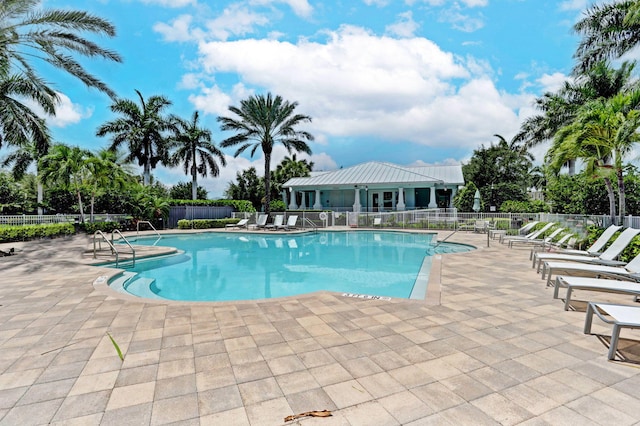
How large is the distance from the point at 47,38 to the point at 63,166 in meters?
8.12

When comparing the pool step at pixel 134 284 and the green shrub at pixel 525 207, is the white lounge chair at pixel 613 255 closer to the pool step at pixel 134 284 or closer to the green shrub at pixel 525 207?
the pool step at pixel 134 284

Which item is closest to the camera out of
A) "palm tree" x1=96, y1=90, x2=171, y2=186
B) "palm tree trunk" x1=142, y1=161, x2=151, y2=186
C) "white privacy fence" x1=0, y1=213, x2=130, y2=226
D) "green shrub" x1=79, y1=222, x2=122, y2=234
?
"white privacy fence" x1=0, y1=213, x2=130, y2=226

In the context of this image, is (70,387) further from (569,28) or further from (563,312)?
(569,28)

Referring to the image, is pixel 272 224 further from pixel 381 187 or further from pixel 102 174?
pixel 102 174

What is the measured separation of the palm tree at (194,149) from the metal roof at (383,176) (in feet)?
24.7

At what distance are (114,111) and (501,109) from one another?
2878cm

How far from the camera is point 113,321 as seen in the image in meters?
4.45

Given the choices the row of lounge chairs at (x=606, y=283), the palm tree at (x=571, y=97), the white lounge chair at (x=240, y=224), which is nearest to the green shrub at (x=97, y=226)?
the white lounge chair at (x=240, y=224)

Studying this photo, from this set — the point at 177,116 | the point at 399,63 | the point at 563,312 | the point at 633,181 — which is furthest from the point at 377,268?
the point at 177,116

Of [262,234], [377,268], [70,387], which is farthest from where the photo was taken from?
[262,234]

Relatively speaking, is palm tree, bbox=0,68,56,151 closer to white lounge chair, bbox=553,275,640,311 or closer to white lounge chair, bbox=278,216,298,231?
white lounge chair, bbox=278,216,298,231

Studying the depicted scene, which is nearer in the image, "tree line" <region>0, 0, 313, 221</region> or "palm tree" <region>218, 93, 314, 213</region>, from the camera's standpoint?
"tree line" <region>0, 0, 313, 221</region>

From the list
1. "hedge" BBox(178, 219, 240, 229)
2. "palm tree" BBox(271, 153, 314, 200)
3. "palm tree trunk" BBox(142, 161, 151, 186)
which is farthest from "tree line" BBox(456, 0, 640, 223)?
"palm tree trunk" BBox(142, 161, 151, 186)

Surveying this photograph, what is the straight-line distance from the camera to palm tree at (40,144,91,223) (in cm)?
1723
